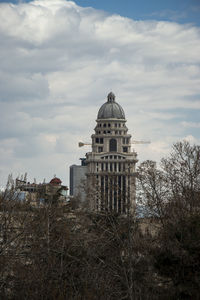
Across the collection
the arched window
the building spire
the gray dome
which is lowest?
the arched window

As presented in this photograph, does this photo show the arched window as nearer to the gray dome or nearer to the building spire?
the gray dome

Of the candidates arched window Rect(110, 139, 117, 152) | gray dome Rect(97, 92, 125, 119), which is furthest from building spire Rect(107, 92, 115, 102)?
arched window Rect(110, 139, 117, 152)

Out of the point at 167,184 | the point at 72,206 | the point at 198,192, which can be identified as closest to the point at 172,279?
the point at 198,192

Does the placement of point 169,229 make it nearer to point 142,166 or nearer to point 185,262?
point 185,262

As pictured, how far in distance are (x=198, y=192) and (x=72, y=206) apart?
14586mm

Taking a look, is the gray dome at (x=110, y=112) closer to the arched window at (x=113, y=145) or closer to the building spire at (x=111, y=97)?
the building spire at (x=111, y=97)

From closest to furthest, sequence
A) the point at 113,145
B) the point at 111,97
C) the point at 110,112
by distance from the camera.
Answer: the point at 113,145 → the point at 110,112 → the point at 111,97

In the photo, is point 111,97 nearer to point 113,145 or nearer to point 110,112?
point 110,112

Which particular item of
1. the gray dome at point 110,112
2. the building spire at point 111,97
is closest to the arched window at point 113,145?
the gray dome at point 110,112

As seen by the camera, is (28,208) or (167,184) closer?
(28,208)

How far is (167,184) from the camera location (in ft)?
156

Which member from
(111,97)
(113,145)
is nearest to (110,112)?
(111,97)

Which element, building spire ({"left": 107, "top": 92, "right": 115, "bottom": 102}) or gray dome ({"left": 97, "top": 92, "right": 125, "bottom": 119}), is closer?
gray dome ({"left": 97, "top": 92, "right": 125, "bottom": 119})

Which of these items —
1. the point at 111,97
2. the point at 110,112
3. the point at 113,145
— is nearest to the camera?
the point at 113,145
